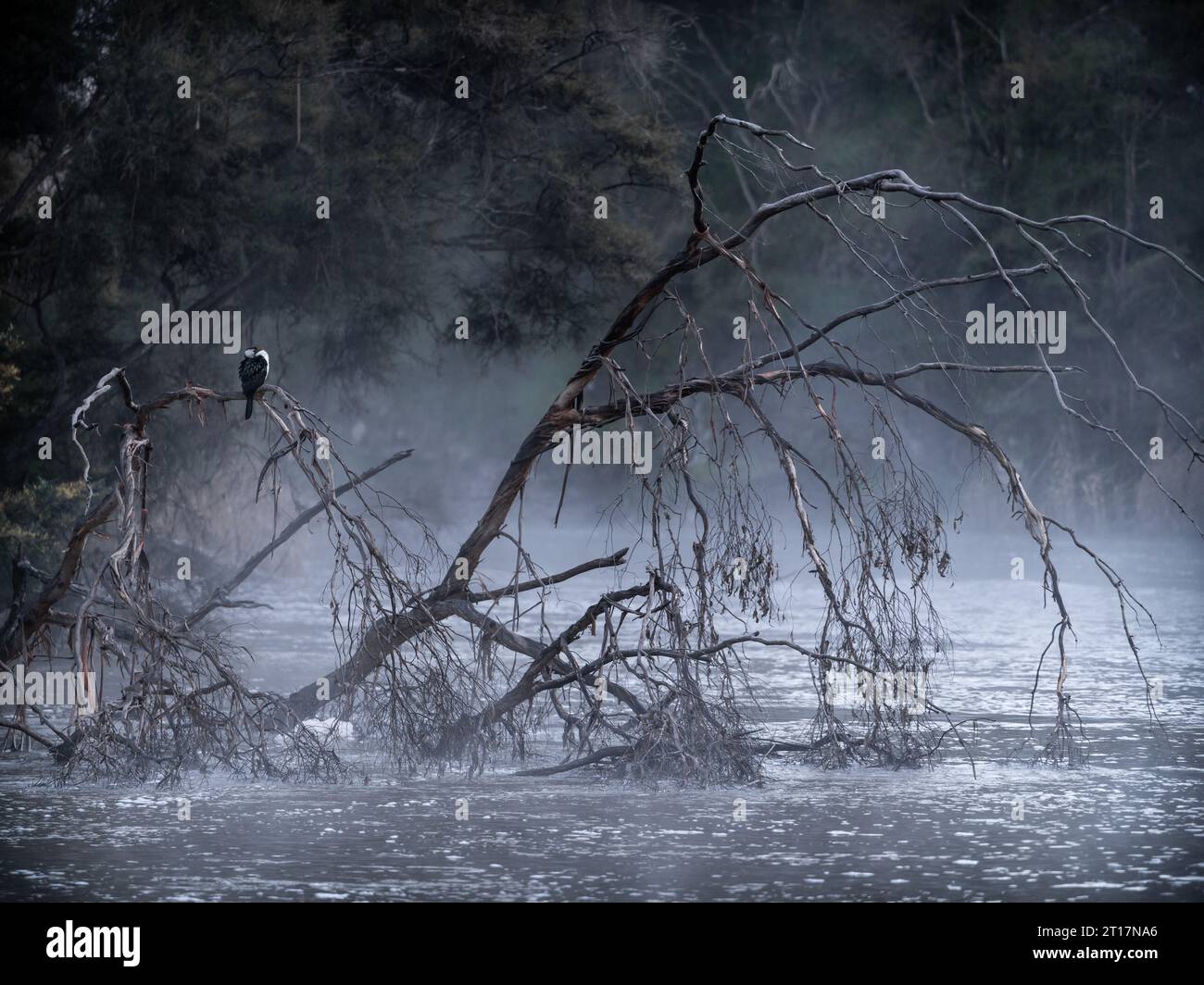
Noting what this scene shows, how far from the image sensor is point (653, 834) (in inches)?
325

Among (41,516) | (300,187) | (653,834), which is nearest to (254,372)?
(653,834)

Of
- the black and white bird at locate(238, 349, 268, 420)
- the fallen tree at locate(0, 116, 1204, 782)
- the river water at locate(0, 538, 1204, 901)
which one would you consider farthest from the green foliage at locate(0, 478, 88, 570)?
the black and white bird at locate(238, 349, 268, 420)

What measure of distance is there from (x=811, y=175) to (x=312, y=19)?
10812 mm

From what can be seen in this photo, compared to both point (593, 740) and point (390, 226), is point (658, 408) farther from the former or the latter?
point (390, 226)

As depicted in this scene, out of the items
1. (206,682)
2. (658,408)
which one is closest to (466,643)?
(206,682)

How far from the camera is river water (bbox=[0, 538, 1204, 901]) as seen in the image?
7.37 m

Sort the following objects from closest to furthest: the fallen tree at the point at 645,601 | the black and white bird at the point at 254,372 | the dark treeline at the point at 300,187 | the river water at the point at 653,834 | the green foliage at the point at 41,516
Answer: the river water at the point at 653,834 → the fallen tree at the point at 645,601 → the black and white bird at the point at 254,372 → the green foliage at the point at 41,516 → the dark treeline at the point at 300,187

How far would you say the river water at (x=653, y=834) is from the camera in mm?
7367

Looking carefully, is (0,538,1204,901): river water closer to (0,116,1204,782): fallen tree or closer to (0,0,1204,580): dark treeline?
(0,116,1204,782): fallen tree

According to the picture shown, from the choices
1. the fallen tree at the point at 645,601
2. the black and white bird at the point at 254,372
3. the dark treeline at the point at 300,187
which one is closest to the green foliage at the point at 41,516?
the dark treeline at the point at 300,187

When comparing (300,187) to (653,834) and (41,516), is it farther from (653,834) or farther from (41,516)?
(653,834)

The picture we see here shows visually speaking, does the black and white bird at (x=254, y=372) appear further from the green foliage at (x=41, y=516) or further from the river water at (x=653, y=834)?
the green foliage at (x=41, y=516)

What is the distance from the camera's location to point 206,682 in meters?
14.0
